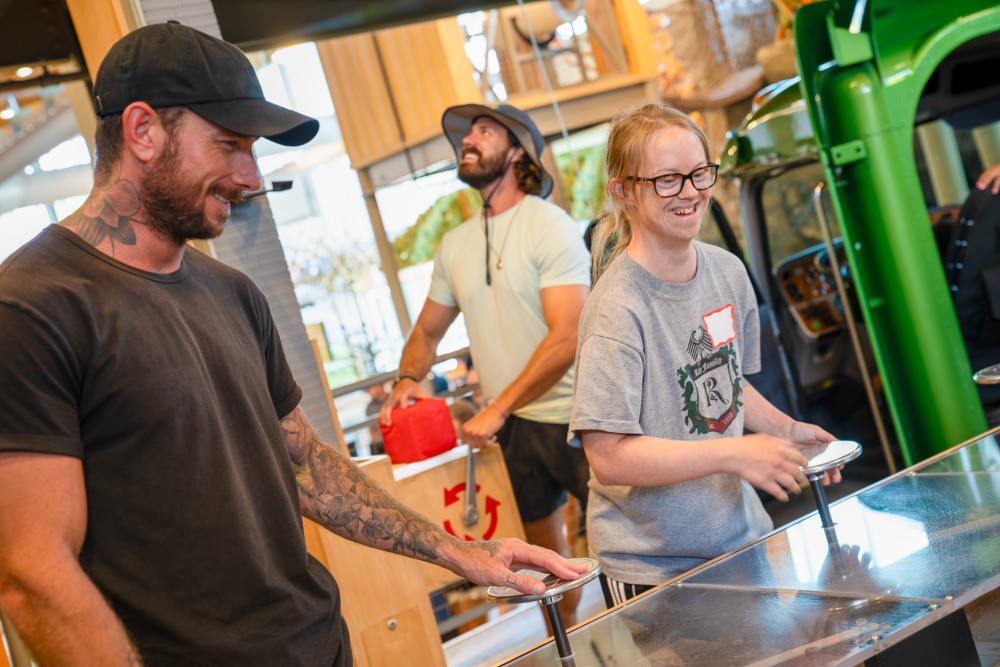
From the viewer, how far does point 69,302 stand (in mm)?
1249

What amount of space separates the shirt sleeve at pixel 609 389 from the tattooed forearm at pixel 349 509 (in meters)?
0.35

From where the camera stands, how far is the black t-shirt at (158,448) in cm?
121

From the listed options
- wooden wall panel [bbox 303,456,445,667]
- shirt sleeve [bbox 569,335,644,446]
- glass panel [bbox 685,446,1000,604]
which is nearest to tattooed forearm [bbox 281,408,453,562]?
shirt sleeve [bbox 569,335,644,446]

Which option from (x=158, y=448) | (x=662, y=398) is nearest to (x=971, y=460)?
(x=662, y=398)

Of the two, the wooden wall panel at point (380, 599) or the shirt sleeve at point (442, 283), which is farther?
the shirt sleeve at point (442, 283)

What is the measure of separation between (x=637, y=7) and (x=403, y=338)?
3392mm

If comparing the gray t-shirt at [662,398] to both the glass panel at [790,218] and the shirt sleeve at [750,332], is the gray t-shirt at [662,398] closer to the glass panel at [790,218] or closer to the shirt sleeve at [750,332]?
the shirt sleeve at [750,332]

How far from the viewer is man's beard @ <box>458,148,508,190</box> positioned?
11.4 ft

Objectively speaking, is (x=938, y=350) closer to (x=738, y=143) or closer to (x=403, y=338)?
(x=738, y=143)

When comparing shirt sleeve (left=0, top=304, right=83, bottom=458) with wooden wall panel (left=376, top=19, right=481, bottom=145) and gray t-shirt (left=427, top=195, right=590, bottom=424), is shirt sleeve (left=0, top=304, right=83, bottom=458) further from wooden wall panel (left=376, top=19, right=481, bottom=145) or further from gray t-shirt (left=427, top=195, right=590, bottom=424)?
wooden wall panel (left=376, top=19, right=481, bottom=145)

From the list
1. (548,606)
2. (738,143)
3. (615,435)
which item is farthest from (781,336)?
(548,606)

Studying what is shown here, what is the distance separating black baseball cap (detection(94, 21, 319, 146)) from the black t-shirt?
0.24 metres

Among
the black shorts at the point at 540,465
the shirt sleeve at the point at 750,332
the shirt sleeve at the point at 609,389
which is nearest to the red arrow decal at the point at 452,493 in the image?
the black shorts at the point at 540,465

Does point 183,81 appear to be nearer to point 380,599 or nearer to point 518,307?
point 380,599
